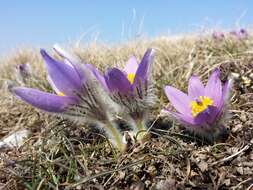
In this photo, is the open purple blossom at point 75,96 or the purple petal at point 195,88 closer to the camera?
the open purple blossom at point 75,96

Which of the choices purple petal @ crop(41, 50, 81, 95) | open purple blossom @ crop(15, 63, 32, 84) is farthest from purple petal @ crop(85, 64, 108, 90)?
open purple blossom @ crop(15, 63, 32, 84)

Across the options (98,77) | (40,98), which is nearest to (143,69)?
(98,77)

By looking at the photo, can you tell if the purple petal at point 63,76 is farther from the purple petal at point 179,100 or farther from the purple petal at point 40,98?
the purple petal at point 179,100

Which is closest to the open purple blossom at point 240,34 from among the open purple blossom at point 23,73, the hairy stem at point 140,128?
the open purple blossom at point 23,73

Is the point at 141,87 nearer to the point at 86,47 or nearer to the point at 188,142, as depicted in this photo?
the point at 188,142

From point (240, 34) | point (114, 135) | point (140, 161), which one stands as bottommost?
point (240, 34)

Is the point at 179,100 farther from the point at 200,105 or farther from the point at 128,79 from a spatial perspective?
the point at 128,79
